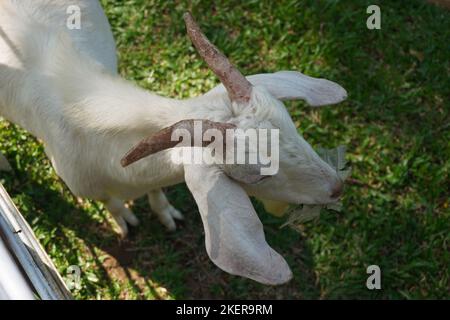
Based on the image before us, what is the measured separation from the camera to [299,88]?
10.8 feet

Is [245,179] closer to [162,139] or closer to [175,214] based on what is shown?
[162,139]

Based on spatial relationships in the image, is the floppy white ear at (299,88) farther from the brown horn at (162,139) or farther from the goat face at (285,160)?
the brown horn at (162,139)

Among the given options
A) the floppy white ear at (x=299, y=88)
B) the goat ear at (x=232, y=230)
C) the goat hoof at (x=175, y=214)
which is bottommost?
the goat hoof at (x=175, y=214)

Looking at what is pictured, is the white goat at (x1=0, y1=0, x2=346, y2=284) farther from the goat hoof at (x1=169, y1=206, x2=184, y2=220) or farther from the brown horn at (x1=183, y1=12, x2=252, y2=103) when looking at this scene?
the goat hoof at (x1=169, y1=206, x2=184, y2=220)

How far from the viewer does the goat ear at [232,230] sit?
9.52 feet

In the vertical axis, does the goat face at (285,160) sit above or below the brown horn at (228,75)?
below

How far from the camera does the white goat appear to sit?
2.98 metres

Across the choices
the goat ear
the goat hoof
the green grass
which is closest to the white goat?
the goat ear

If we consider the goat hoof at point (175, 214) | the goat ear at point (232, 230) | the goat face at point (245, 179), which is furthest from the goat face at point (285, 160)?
the goat hoof at point (175, 214)

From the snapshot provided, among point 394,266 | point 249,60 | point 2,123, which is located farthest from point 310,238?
point 2,123

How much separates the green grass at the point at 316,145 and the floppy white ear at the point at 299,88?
65.9 inches

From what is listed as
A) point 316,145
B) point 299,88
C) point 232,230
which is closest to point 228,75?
point 299,88

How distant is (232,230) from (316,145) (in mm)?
2289

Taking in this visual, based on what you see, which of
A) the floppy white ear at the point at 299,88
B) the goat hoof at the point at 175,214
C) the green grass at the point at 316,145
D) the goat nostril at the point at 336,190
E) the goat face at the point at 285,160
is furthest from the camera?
the goat hoof at the point at 175,214
